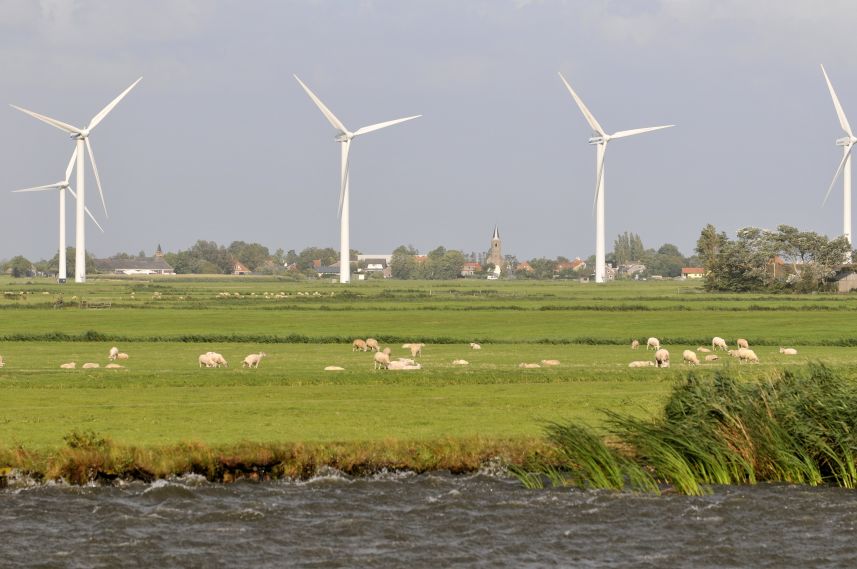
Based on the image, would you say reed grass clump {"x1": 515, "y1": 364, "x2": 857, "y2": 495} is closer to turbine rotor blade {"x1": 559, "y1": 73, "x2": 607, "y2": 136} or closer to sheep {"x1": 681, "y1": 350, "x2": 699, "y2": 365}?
sheep {"x1": 681, "y1": 350, "x2": 699, "y2": 365}

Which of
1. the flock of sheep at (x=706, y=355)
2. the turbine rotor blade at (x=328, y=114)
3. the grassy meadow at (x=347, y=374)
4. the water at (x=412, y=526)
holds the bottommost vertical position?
the water at (x=412, y=526)

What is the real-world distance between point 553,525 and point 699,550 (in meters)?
2.85

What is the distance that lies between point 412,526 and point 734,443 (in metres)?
7.76

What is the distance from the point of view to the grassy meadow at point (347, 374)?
103 feet

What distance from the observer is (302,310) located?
111 metres

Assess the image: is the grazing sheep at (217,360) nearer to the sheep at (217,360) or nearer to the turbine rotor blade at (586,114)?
the sheep at (217,360)

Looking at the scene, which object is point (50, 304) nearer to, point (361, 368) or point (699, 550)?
point (361, 368)

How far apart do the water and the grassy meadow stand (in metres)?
2.30

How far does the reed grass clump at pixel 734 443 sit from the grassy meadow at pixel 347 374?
1.46 metres

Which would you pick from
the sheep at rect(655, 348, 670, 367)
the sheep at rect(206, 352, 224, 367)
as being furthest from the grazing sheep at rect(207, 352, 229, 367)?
the sheep at rect(655, 348, 670, 367)

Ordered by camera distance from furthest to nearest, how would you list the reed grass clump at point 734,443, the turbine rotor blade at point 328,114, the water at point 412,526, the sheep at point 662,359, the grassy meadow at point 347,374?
the turbine rotor blade at point 328,114, the sheep at point 662,359, the grassy meadow at point 347,374, the reed grass clump at point 734,443, the water at point 412,526

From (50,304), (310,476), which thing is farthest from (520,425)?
(50,304)

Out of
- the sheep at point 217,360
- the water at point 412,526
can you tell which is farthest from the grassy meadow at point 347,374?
the water at point 412,526

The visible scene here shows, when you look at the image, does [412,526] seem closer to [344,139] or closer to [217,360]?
[217,360]
